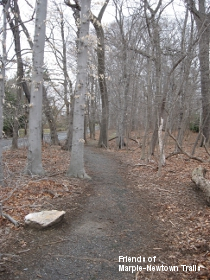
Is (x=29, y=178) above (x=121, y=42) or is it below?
below

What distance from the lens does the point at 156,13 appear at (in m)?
10.8

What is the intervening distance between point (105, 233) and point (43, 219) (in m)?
1.11

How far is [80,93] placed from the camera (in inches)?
289

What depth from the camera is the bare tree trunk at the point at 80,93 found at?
23.4 ft

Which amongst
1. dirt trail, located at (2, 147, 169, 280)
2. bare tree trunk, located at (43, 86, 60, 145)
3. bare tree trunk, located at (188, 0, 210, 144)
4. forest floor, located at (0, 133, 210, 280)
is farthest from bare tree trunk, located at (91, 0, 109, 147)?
dirt trail, located at (2, 147, 169, 280)

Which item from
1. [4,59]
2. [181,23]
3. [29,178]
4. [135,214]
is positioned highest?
[181,23]

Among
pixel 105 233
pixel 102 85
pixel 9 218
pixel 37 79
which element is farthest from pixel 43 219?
pixel 102 85

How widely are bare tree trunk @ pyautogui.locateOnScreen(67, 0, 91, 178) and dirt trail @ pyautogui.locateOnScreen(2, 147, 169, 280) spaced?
1.71 m

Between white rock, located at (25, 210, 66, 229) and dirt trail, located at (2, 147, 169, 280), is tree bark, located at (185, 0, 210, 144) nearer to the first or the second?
dirt trail, located at (2, 147, 169, 280)

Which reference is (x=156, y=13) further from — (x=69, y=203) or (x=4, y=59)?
(x=69, y=203)

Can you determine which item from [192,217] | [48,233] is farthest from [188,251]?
[48,233]

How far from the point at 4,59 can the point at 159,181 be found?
5.74m

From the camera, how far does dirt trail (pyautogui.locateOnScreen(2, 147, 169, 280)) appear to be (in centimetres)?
313

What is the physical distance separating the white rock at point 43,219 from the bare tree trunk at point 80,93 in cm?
325
